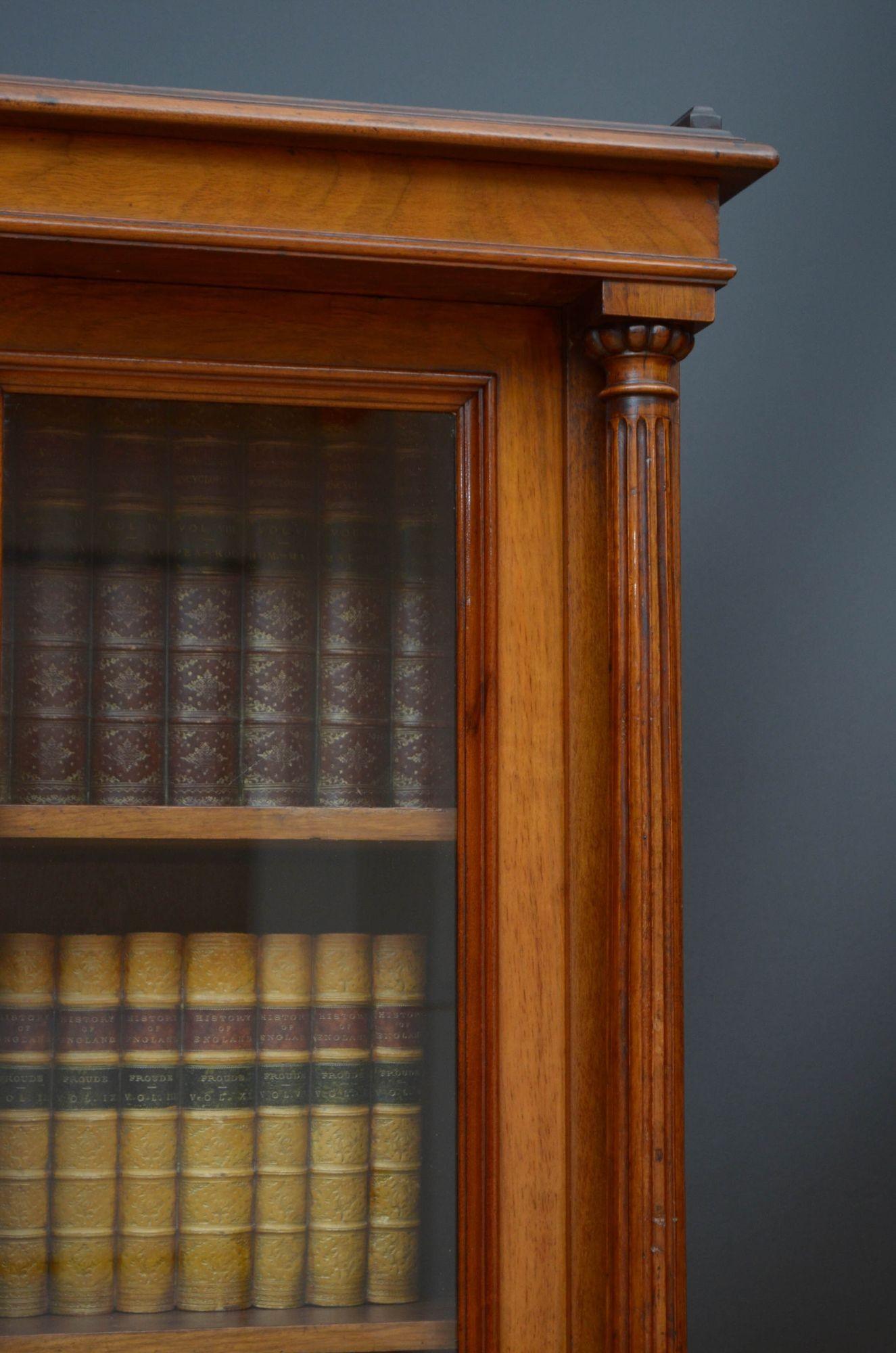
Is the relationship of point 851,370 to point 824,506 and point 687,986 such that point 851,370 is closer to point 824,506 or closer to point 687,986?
A: point 824,506

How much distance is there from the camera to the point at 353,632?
872mm

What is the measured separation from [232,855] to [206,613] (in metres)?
0.15

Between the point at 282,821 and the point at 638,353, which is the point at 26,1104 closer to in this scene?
the point at 282,821

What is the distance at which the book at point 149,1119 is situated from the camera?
84 centimetres

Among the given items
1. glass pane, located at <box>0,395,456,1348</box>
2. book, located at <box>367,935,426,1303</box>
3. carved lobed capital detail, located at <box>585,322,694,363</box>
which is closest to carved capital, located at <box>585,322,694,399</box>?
carved lobed capital detail, located at <box>585,322,694,363</box>

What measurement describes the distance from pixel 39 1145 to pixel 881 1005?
94 centimetres

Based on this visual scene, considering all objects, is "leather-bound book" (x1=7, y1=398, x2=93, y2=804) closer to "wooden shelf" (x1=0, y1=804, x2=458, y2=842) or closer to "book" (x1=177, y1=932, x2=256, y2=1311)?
"wooden shelf" (x1=0, y1=804, x2=458, y2=842)

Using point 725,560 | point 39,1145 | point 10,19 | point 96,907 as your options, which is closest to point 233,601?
point 96,907

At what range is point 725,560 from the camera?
1.47 meters

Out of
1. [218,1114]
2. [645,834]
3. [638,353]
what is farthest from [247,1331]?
[638,353]

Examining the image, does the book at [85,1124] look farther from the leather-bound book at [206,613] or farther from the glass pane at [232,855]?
the leather-bound book at [206,613]

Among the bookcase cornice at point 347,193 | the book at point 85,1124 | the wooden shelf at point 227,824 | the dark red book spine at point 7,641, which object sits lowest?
the book at point 85,1124

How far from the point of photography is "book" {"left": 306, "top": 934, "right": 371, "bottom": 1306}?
0.87 meters

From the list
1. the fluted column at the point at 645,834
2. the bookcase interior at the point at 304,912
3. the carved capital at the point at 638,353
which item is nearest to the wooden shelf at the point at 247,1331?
the bookcase interior at the point at 304,912
